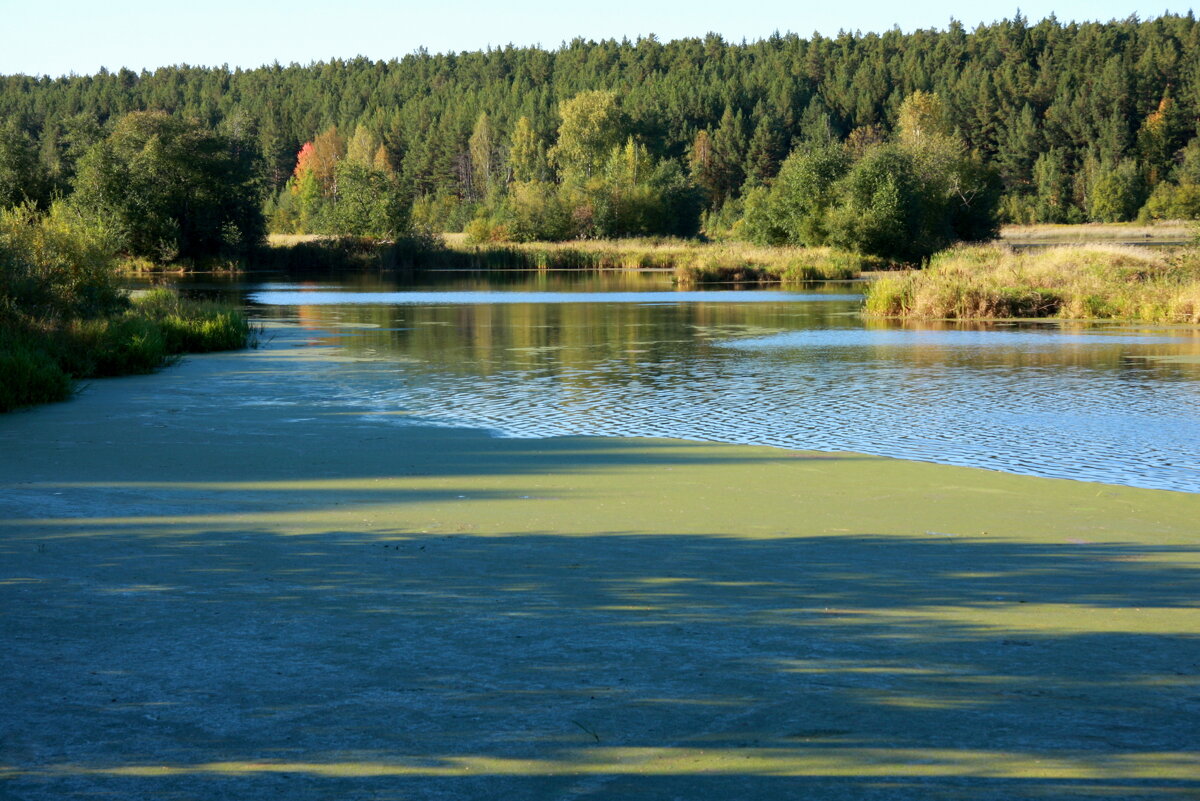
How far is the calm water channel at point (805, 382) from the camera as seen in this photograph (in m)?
11.0

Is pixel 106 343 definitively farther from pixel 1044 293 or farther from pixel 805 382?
pixel 1044 293

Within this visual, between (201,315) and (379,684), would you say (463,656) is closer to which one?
(379,684)

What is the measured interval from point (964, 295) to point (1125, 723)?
80.7ft

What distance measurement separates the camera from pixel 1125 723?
416cm

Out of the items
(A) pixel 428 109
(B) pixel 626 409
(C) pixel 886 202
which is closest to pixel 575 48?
(A) pixel 428 109

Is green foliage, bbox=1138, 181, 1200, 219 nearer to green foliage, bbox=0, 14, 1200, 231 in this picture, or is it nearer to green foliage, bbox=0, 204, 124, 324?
green foliage, bbox=0, 14, 1200, 231

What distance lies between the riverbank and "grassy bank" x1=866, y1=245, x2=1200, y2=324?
18967mm

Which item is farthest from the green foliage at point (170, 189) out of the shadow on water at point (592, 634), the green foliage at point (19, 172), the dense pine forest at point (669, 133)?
the shadow on water at point (592, 634)

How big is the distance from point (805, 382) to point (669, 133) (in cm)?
11322

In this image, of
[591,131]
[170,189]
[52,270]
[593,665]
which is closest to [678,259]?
[170,189]

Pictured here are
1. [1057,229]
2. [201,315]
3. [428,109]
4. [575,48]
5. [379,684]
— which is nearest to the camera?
[379,684]

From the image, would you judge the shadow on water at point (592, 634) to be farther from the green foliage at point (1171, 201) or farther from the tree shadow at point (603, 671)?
the green foliage at point (1171, 201)

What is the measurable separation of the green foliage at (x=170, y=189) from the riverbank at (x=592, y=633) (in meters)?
51.8

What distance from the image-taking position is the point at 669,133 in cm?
12569
